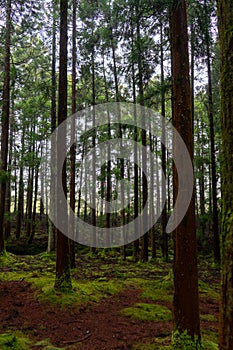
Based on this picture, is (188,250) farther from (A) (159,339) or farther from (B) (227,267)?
(B) (227,267)

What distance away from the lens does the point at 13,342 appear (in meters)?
4.88

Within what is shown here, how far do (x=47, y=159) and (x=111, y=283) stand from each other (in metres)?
13.4

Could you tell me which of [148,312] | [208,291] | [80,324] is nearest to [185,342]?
[80,324]

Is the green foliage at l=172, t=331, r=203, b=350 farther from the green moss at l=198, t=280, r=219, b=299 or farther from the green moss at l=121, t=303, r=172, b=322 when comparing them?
the green moss at l=198, t=280, r=219, b=299

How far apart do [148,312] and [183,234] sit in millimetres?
3467

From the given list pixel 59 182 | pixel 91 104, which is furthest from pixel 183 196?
pixel 91 104

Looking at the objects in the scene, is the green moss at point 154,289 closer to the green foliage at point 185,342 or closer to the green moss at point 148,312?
the green moss at point 148,312

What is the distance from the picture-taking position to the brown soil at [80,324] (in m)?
5.47

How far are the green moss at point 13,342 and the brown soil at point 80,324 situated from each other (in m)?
0.24

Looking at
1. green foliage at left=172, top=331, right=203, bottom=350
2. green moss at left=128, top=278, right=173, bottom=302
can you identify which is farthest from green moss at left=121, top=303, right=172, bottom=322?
green foliage at left=172, top=331, right=203, bottom=350

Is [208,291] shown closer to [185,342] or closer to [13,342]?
[185,342]

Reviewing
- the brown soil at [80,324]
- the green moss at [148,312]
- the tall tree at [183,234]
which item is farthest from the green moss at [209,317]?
the tall tree at [183,234]

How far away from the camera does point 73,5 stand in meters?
13.0

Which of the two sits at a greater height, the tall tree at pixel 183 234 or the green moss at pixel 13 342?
the tall tree at pixel 183 234
